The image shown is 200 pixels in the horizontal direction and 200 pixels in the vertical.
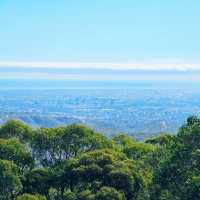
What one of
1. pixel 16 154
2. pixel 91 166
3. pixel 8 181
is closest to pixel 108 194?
pixel 91 166

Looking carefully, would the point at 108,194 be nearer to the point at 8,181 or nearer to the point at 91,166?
the point at 91,166

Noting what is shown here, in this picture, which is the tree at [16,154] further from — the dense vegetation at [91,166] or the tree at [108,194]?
the tree at [108,194]

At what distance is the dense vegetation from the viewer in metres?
23.9

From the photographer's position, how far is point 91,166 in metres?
30.2

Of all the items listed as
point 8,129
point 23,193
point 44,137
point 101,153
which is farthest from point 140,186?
point 8,129

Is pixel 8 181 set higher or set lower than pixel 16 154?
lower

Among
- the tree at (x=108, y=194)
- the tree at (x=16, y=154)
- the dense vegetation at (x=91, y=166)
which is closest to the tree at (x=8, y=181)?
the dense vegetation at (x=91, y=166)

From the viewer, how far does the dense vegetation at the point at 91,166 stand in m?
23.9

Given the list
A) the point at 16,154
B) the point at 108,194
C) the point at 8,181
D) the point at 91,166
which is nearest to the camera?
the point at 108,194

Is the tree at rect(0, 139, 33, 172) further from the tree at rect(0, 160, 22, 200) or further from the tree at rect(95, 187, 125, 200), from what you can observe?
the tree at rect(95, 187, 125, 200)

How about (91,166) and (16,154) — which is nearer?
(91,166)

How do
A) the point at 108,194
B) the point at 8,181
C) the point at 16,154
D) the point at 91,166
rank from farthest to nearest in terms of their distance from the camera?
the point at 16,154
the point at 8,181
the point at 91,166
the point at 108,194

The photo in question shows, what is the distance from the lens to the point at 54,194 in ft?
103

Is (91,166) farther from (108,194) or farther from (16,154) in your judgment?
(16,154)
